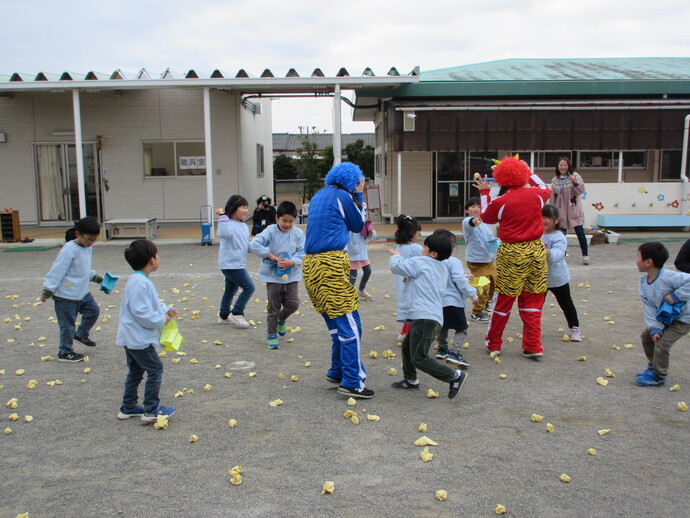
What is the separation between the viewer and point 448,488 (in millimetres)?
3486

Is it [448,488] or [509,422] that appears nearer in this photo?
[448,488]

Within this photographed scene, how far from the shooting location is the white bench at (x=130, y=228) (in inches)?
611

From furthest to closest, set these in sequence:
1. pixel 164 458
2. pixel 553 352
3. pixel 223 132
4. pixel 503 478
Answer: pixel 223 132 → pixel 553 352 → pixel 164 458 → pixel 503 478

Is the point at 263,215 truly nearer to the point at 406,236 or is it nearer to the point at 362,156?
the point at 406,236

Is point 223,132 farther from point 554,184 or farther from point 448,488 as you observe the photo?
point 448,488

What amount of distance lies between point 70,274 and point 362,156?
27.4m

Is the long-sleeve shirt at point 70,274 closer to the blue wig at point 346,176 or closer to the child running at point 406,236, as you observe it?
the blue wig at point 346,176

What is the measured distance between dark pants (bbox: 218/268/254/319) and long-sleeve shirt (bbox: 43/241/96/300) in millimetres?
1643

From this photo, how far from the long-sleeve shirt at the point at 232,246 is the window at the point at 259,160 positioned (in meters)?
14.4

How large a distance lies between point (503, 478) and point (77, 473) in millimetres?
2593

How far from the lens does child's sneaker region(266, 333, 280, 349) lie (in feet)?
20.8

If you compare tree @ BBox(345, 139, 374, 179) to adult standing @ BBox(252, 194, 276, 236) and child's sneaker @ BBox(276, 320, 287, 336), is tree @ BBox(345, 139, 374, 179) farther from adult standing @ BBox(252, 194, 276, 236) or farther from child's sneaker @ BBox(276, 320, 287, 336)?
child's sneaker @ BBox(276, 320, 287, 336)

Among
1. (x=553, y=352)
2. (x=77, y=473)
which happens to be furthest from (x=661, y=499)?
(x=77, y=473)

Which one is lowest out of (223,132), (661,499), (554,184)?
(661,499)
